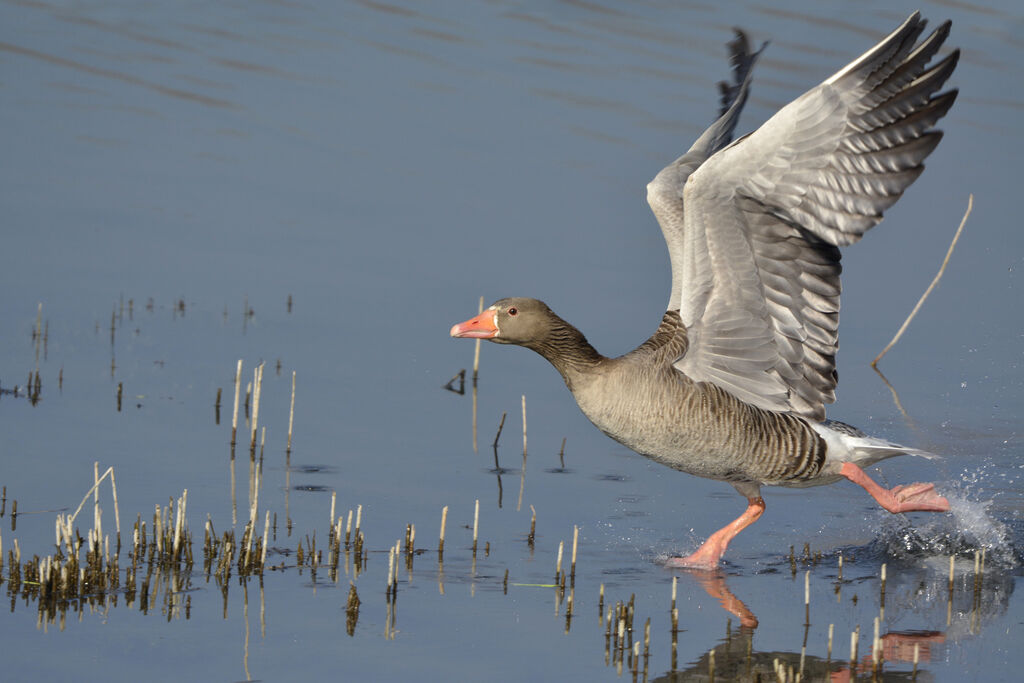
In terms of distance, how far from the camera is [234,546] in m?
8.20

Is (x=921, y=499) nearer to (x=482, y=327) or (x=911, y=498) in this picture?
(x=911, y=498)

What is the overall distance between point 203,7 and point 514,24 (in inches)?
240

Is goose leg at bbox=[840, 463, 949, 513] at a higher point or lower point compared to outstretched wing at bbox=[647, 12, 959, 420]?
lower

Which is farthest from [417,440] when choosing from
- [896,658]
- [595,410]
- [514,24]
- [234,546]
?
[514,24]

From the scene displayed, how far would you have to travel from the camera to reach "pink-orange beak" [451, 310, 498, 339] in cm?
955

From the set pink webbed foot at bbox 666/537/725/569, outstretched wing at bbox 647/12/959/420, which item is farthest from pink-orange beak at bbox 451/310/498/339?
pink webbed foot at bbox 666/537/725/569

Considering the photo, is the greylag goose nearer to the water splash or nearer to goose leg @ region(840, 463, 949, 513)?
goose leg @ region(840, 463, 949, 513)

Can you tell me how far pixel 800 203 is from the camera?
331 inches

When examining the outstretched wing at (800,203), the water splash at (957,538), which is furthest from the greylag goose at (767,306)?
the water splash at (957,538)

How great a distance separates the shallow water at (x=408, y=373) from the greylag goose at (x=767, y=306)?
0.65 meters

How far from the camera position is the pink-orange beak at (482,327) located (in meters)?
9.55

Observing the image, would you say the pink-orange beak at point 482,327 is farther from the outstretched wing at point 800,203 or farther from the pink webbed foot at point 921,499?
the pink webbed foot at point 921,499

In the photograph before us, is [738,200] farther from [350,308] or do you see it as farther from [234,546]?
[350,308]

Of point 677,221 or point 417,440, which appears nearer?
point 677,221
